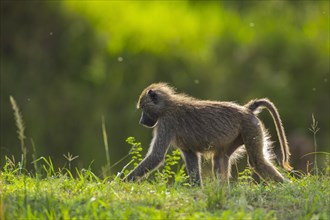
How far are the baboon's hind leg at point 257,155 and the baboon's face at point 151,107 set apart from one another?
0.93 m

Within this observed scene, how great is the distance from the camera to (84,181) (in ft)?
23.6

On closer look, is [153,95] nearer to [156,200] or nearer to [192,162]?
[192,162]

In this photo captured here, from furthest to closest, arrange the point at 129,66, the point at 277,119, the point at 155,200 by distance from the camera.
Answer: the point at 129,66 → the point at 277,119 → the point at 155,200

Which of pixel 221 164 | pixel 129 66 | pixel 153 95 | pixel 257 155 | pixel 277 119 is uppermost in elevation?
pixel 153 95

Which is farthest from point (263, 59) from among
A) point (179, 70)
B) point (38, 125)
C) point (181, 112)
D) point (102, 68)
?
point (181, 112)

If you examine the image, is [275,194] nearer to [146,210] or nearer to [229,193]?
[229,193]

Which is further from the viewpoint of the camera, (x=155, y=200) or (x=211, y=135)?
(x=211, y=135)

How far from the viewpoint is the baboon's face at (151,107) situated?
877cm

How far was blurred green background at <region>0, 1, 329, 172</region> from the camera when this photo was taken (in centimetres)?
1544

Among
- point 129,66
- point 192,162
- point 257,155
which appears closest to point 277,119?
point 257,155

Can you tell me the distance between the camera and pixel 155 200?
634 cm

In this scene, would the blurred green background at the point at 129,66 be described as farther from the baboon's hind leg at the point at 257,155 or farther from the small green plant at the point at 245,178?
the small green plant at the point at 245,178

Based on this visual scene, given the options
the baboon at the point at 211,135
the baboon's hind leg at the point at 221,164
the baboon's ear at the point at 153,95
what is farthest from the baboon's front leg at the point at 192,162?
the baboon's ear at the point at 153,95

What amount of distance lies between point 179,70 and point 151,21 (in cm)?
146
